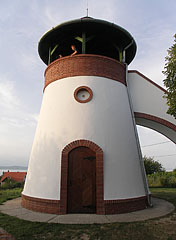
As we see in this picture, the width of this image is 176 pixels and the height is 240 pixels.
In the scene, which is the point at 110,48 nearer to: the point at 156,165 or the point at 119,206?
the point at 119,206

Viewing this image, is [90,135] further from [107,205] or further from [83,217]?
[83,217]

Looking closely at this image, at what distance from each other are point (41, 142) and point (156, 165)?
2445 centimetres

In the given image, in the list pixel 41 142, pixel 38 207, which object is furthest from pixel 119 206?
pixel 41 142

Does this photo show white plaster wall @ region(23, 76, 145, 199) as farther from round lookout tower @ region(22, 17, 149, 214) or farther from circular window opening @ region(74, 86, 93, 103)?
circular window opening @ region(74, 86, 93, 103)

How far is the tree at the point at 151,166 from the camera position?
1043 inches

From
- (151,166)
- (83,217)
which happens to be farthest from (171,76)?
(151,166)

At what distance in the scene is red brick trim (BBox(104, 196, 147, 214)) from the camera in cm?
694

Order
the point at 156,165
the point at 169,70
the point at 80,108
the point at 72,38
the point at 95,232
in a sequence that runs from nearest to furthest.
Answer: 1. the point at 95,232
2. the point at 169,70
3. the point at 80,108
4. the point at 72,38
5. the point at 156,165

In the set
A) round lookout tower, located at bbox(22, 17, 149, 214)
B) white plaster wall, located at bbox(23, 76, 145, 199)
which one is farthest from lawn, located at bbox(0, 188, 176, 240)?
white plaster wall, located at bbox(23, 76, 145, 199)

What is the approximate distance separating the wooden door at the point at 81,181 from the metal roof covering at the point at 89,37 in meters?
5.49

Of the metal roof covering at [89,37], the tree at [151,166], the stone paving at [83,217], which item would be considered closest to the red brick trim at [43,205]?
the stone paving at [83,217]

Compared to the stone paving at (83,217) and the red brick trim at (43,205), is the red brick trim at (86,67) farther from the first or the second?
the stone paving at (83,217)

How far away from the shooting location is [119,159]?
25.1 ft

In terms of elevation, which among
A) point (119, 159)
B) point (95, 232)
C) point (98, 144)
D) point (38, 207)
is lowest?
point (95, 232)
